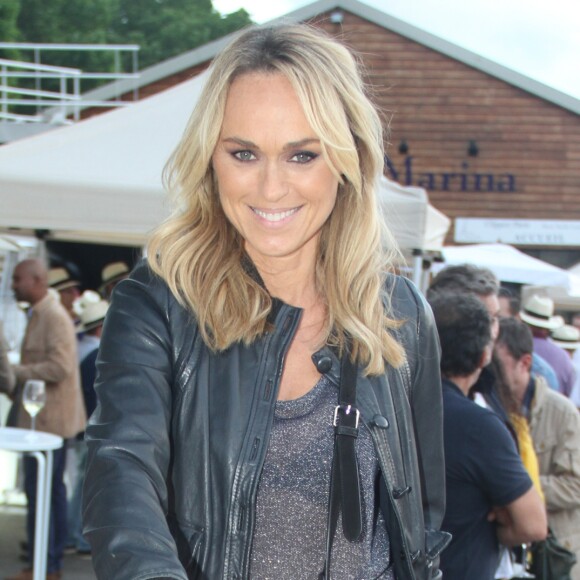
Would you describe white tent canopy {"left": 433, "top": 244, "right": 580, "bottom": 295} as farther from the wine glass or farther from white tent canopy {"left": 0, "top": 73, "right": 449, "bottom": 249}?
the wine glass

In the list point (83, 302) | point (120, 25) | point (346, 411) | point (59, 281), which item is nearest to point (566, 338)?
point (83, 302)

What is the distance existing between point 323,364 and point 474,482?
5.39 feet

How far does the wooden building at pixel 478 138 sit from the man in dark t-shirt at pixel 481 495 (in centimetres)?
1728

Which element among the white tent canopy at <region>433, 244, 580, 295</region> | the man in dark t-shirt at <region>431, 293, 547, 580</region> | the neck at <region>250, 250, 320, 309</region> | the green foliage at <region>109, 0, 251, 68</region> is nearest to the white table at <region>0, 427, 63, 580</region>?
the man in dark t-shirt at <region>431, 293, 547, 580</region>

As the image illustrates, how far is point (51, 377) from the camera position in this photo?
6973mm

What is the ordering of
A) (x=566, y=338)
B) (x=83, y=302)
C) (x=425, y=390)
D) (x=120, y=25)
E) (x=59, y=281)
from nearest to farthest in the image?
1. (x=425, y=390)
2. (x=59, y=281)
3. (x=83, y=302)
4. (x=566, y=338)
5. (x=120, y=25)

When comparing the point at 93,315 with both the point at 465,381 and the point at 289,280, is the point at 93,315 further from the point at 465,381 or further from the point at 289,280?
the point at 289,280

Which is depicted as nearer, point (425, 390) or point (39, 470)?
point (425, 390)

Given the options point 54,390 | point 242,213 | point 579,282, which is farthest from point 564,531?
point 579,282

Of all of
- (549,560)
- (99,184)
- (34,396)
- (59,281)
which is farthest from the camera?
(59,281)

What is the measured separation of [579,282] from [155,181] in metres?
9.97

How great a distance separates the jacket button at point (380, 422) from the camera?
6.10ft

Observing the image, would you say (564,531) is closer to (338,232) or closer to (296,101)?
(338,232)

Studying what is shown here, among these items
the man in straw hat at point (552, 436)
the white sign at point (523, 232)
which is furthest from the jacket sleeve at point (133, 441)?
the white sign at point (523, 232)
